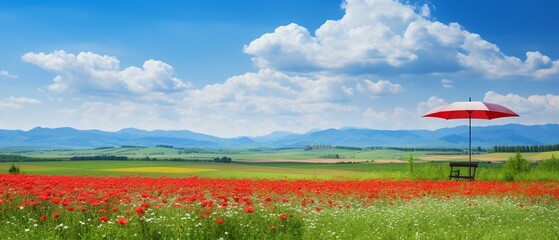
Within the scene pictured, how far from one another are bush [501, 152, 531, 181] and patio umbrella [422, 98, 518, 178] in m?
3.82

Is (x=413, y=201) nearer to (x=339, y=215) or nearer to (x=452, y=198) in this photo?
(x=452, y=198)

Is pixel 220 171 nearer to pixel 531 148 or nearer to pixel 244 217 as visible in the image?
pixel 244 217

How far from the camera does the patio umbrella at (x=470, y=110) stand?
85.6 feet

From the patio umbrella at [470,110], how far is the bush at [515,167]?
3.82 m

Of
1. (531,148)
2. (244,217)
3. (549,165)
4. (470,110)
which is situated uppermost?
(470,110)

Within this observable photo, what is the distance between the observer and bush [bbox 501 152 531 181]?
97.5ft

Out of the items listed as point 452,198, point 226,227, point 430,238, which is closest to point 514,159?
point 452,198

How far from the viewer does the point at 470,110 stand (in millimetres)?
26094

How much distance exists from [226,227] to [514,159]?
24.4 metres

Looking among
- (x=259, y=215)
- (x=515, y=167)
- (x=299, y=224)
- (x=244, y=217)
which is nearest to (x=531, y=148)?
(x=515, y=167)

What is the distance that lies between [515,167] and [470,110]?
6475 mm

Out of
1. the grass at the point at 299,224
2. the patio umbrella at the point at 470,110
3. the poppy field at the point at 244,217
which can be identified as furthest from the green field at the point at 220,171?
the grass at the point at 299,224

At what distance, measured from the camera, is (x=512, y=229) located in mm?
12531

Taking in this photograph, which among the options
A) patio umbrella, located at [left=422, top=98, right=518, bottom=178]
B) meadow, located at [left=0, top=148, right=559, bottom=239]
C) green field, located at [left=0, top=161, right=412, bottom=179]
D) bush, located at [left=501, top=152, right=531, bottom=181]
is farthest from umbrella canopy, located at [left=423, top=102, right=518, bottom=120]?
meadow, located at [left=0, top=148, right=559, bottom=239]
